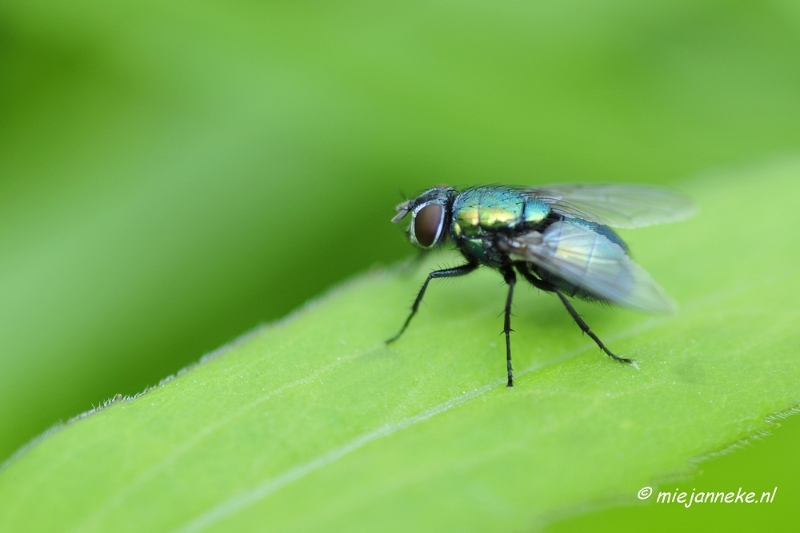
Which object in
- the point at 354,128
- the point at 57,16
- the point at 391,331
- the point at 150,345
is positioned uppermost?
the point at 57,16

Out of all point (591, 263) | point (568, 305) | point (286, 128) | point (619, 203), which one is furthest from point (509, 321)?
point (286, 128)

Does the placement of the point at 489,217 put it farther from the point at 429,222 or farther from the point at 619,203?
the point at 619,203

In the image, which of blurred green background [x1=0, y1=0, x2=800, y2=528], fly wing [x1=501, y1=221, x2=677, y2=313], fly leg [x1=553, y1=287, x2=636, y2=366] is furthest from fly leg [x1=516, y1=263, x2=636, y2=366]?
blurred green background [x1=0, y1=0, x2=800, y2=528]

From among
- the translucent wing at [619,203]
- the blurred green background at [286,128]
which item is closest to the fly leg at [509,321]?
the translucent wing at [619,203]

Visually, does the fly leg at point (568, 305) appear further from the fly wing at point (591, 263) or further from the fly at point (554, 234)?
the fly wing at point (591, 263)

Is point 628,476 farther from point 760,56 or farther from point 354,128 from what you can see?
point 760,56

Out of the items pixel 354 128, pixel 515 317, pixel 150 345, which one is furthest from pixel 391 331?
pixel 354 128

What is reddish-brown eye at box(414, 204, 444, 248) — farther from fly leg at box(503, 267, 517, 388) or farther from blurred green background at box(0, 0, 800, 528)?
blurred green background at box(0, 0, 800, 528)
